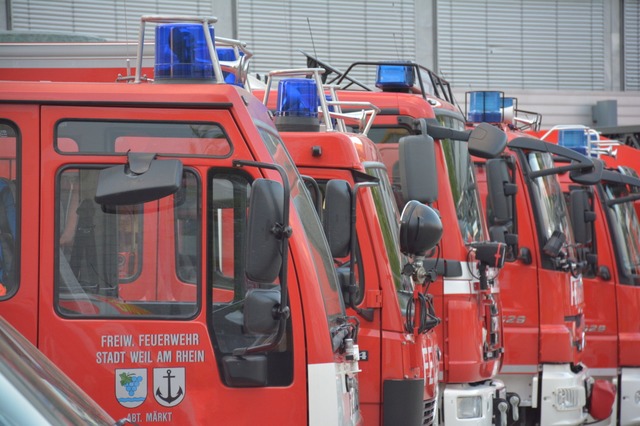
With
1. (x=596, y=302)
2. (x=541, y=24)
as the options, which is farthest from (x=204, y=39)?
(x=541, y=24)

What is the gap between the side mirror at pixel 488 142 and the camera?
320 inches

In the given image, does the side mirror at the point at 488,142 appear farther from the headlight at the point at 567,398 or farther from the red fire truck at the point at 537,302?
the headlight at the point at 567,398

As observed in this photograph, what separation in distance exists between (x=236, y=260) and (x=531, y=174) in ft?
19.7

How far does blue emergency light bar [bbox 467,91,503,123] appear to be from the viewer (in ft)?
36.5

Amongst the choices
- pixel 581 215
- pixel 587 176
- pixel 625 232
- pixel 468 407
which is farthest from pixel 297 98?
pixel 625 232

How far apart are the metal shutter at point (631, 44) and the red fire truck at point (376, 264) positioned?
67.7ft

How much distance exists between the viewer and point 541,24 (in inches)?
1012

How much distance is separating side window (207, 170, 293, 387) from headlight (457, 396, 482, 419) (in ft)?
13.1

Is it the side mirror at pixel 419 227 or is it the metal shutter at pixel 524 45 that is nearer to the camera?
the side mirror at pixel 419 227

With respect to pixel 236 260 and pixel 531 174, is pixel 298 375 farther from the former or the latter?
pixel 531 174

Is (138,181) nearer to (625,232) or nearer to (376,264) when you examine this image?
(376,264)

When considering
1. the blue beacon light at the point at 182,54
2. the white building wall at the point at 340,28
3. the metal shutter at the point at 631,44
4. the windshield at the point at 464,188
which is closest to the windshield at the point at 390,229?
the windshield at the point at 464,188

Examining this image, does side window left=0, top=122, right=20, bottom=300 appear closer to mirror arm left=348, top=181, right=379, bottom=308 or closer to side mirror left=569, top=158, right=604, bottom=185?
mirror arm left=348, top=181, right=379, bottom=308

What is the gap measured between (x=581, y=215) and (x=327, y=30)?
11875 millimetres
